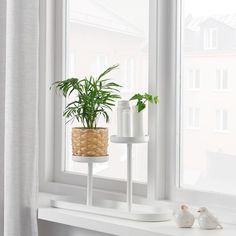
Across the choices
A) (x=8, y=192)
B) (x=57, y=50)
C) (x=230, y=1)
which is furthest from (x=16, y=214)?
(x=230, y=1)

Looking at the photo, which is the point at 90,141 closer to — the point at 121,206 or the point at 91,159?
the point at 91,159

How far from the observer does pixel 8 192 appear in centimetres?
203

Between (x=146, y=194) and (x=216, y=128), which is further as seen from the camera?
(x=146, y=194)

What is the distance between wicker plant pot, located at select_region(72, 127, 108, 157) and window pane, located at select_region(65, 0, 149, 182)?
152mm

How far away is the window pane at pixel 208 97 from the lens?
1.83 meters

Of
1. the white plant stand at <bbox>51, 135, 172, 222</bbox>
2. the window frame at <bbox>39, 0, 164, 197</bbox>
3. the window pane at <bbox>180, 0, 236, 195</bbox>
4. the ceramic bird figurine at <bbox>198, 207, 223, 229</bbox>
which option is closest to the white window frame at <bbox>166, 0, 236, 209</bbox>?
the window pane at <bbox>180, 0, 236, 195</bbox>

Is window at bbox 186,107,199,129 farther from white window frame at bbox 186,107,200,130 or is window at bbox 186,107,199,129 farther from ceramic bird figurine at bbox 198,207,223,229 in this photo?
ceramic bird figurine at bbox 198,207,223,229

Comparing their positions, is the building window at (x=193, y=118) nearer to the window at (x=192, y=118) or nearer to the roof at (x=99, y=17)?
the window at (x=192, y=118)

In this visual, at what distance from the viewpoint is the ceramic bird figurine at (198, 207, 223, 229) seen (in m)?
1.70

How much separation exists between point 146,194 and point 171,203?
0.15m

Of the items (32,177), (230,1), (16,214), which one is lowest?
(16,214)

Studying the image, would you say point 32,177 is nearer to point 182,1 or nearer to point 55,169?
point 55,169

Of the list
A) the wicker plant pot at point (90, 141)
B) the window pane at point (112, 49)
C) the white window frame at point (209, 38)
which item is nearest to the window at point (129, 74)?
the window pane at point (112, 49)

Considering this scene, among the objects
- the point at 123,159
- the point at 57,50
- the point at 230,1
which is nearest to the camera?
the point at 230,1
